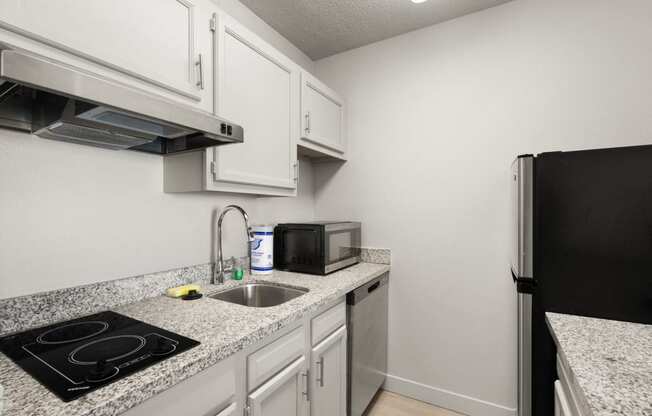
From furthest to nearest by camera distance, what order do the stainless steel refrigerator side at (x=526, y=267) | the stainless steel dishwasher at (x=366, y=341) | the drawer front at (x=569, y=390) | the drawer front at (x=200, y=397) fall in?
the stainless steel dishwasher at (x=366, y=341) < the stainless steel refrigerator side at (x=526, y=267) < the drawer front at (x=569, y=390) < the drawer front at (x=200, y=397)

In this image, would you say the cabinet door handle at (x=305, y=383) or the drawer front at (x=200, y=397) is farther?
the cabinet door handle at (x=305, y=383)

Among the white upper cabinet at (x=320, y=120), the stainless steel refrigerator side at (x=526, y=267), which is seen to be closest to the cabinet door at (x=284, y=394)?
the stainless steel refrigerator side at (x=526, y=267)

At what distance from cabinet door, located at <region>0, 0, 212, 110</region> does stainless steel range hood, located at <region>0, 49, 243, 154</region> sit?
0.08 meters

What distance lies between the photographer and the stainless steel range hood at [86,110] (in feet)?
2.23

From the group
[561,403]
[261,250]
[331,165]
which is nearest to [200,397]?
[261,250]

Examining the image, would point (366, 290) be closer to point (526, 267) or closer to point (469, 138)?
point (526, 267)

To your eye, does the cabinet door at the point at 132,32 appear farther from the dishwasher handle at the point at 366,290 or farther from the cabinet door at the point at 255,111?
the dishwasher handle at the point at 366,290

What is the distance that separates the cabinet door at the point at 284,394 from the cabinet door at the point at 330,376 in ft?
0.24

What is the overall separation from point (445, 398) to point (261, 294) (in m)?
1.40

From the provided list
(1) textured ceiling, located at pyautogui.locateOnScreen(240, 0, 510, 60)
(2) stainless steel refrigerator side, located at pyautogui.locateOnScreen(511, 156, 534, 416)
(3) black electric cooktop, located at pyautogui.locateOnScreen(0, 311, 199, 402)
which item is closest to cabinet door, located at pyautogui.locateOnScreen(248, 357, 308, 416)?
(3) black electric cooktop, located at pyautogui.locateOnScreen(0, 311, 199, 402)

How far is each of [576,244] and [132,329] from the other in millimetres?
1628

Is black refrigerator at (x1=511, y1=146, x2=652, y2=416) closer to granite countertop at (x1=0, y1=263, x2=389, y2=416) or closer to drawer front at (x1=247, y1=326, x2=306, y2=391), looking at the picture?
granite countertop at (x1=0, y1=263, x2=389, y2=416)

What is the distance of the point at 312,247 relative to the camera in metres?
1.82

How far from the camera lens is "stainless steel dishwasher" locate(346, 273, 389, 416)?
164cm
